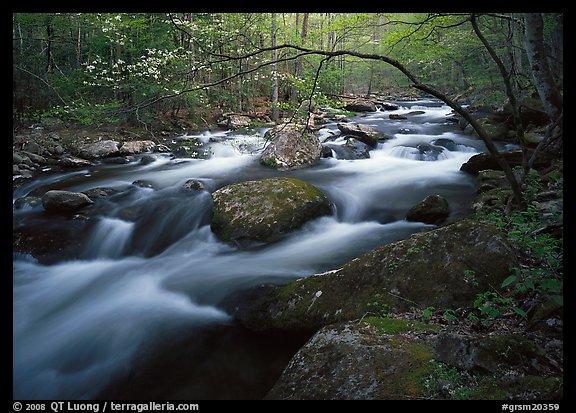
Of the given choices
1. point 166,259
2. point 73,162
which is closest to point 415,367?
point 166,259

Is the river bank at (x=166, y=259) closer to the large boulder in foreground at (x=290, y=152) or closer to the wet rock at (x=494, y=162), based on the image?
the wet rock at (x=494, y=162)

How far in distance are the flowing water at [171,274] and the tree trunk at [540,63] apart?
2916 millimetres

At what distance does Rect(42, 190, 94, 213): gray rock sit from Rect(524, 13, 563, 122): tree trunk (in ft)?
28.7

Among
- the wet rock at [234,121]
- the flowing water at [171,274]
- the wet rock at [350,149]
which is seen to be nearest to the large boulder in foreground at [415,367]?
the flowing water at [171,274]

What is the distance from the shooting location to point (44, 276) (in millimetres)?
5914

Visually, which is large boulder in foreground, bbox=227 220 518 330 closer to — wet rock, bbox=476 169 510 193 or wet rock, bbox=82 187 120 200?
wet rock, bbox=476 169 510 193

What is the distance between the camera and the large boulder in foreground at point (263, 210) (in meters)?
6.48

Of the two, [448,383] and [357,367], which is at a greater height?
[448,383]

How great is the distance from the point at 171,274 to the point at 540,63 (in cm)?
616

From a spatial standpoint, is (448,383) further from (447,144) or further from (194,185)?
(447,144)

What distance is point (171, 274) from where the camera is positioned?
6004 millimetres
